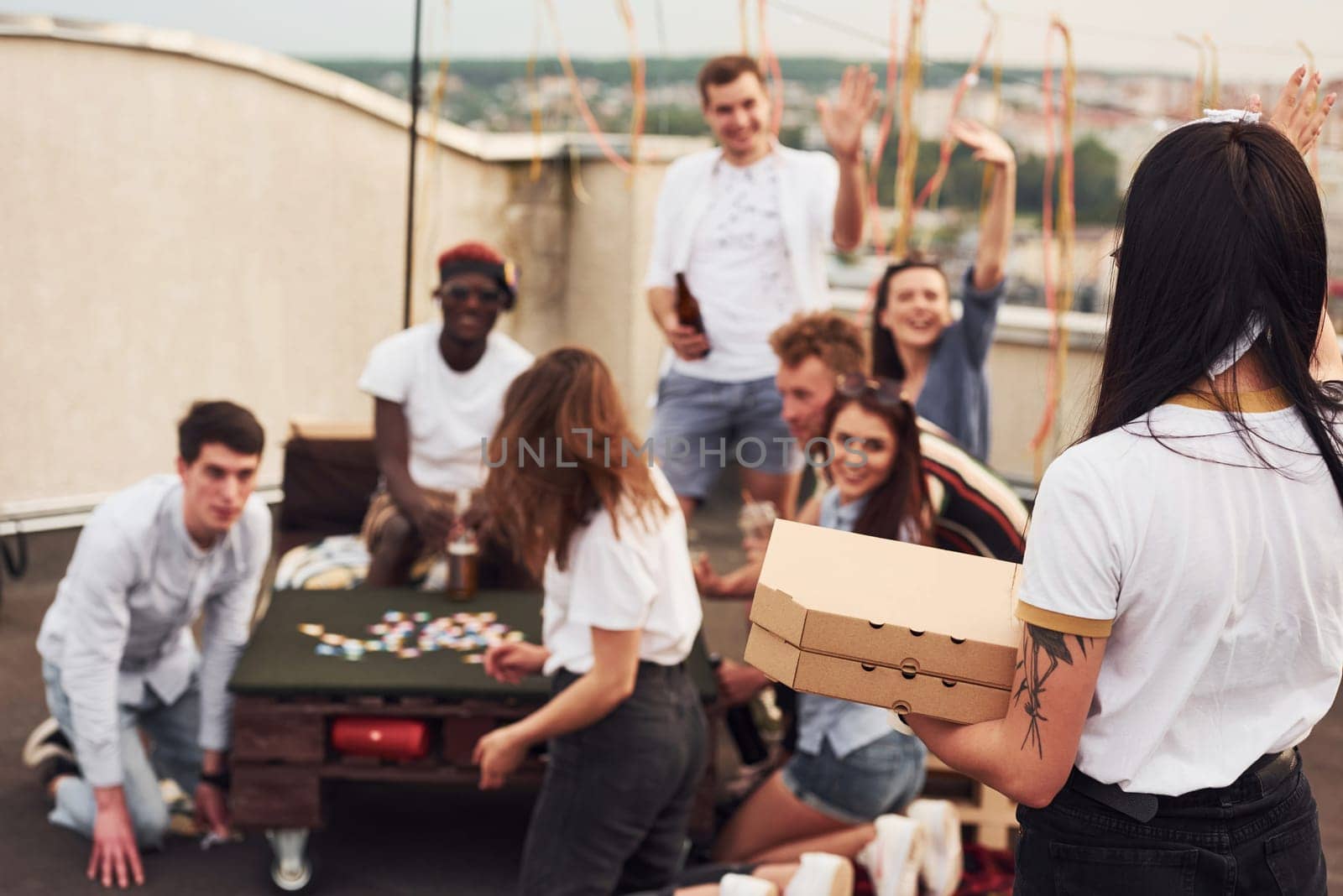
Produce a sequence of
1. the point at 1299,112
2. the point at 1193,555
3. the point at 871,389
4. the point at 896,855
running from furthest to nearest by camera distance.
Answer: the point at 871,389
the point at 896,855
the point at 1299,112
the point at 1193,555

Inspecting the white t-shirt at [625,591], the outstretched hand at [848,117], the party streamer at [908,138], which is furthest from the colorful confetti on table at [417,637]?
the party streamer at [908,138]

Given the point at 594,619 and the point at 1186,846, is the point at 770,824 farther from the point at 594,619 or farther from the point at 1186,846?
the point at 1186,846

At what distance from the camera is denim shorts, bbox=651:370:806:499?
4012 mm

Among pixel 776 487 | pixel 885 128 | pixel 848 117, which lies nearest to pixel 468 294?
pixel 776 487

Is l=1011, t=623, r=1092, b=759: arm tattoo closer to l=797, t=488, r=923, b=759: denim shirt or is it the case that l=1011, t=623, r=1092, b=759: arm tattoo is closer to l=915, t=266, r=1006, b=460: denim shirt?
l=797, t=488, r=923, b=759: denim shirt

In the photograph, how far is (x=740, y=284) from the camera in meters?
4.05

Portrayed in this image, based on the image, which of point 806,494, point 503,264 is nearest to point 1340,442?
point 503,264

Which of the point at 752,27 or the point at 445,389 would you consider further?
the point at 752,27

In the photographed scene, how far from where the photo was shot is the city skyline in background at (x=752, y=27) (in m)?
5.30

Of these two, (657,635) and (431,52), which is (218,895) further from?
(431,52)

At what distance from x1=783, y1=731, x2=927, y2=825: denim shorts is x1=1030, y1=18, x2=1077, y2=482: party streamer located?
313cm

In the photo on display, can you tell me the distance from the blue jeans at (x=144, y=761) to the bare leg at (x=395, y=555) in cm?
68

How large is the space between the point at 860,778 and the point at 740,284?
172cm

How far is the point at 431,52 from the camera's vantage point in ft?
20.2
